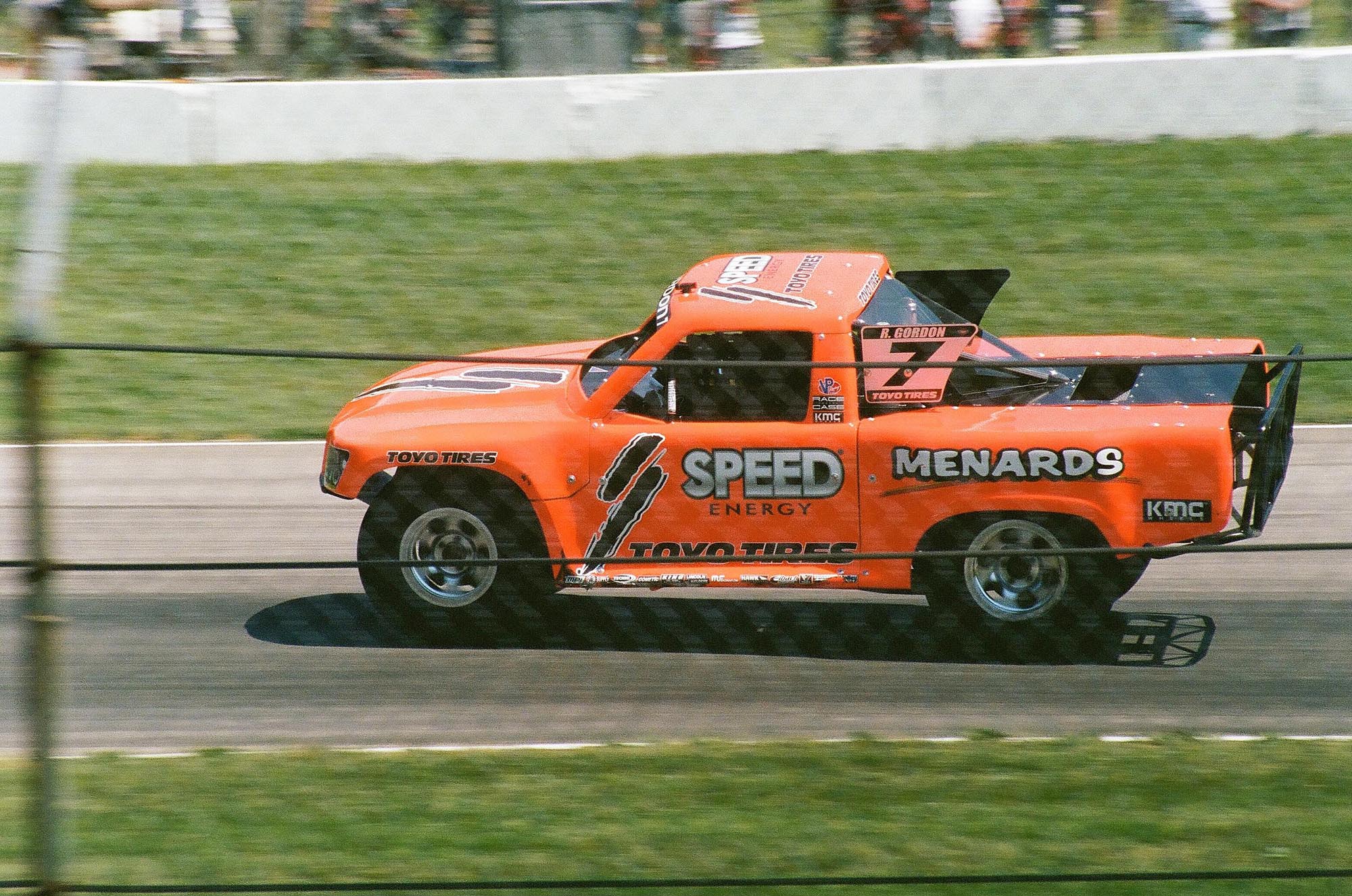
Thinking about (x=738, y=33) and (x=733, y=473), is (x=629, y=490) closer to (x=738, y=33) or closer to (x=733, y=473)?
(x=733, y=473)

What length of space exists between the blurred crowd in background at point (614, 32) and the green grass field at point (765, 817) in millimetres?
9940

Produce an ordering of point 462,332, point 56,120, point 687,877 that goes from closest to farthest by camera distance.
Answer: point 56,120
point 687,877
point 462,332

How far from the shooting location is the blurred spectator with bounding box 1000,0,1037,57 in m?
13.7

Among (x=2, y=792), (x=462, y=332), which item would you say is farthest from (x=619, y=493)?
(x=462, y=332)

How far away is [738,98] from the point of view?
1376 cm

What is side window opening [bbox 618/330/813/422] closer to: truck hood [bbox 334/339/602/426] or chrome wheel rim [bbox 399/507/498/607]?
truck hood [bbox 334/339/602/426]

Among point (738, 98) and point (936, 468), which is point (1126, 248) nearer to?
point (738, 98)

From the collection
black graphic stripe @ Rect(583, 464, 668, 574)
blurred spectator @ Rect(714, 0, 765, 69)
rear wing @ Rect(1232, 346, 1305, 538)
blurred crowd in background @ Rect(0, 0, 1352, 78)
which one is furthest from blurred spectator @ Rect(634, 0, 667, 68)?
rear wing @ Rect(1232, 346, 1305, 538)

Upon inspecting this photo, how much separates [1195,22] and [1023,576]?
29.9 feet

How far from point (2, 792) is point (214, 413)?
5.82 meters

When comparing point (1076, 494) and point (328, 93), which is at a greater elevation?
point (328, 93)

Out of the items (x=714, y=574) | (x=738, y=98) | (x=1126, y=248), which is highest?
(x=738, y=98)

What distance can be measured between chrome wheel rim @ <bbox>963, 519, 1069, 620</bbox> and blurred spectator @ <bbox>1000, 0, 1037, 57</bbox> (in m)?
8.32

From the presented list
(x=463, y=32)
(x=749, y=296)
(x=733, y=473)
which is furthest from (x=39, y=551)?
(x=463, y=32)
